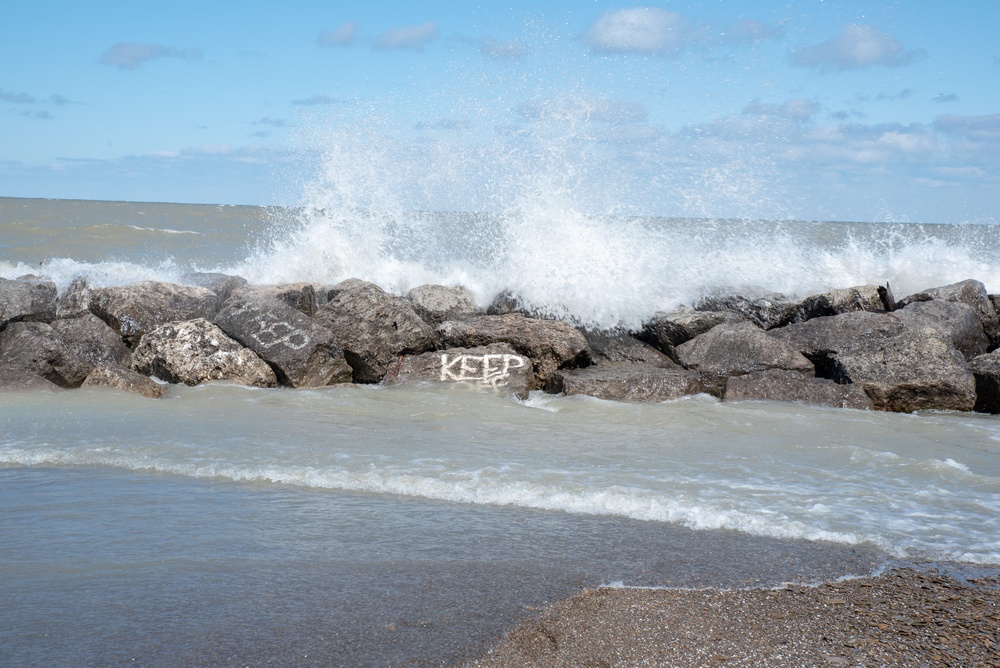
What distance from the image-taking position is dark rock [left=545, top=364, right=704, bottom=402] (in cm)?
652

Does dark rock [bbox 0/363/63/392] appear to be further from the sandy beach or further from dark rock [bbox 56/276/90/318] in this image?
the sandy beach

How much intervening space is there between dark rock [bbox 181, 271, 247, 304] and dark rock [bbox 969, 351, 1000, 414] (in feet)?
22.0

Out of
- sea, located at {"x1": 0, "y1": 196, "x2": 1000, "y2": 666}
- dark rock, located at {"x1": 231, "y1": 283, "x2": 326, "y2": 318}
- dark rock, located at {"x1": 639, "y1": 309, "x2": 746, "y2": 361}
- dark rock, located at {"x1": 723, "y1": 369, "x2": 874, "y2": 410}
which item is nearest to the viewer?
sea, located at {"x1": 0, "y1": 196, "x2": 1000, "y2": 666}

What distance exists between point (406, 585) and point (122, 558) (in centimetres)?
110

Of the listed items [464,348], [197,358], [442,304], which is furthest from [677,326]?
[197,358]

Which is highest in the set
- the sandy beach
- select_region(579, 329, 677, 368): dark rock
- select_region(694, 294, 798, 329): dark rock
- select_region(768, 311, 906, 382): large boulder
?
select_region(694, 294, 798, 329): dark rock

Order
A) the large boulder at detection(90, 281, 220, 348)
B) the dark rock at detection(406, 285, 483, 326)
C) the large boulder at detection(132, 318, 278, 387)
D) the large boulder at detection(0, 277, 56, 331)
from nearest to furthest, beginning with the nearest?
the large boulder at detection(132, 318, 278, 387) → the large boulder at detection(0, 277, 56, 331) → the large boulder at detection(90, 281, 220, 348) → the dark rock at detection(406, 285, 483, 326)

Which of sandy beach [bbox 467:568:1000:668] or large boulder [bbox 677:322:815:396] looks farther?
large boulder [bbox 677:322:815:396]

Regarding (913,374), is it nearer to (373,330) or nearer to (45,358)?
(373,330)

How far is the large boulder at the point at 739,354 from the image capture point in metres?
7.03

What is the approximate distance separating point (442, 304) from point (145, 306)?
280cm

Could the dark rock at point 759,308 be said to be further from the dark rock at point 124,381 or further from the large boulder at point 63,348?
the large boulder at point 63,348

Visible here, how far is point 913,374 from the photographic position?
661cm

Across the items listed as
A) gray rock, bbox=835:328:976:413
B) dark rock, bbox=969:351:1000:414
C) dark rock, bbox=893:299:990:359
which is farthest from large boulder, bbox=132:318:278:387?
dark rock, bbox=893:299:990:359
